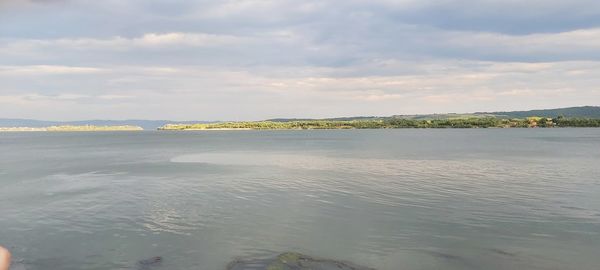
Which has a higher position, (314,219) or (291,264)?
(291,264)

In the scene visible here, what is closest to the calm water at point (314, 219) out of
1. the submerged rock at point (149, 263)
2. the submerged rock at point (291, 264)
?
the submerged rock at point (149, 263)

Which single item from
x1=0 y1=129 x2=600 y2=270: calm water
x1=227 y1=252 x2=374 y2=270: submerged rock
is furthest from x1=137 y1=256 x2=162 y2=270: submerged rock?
x1=227 y1=252 x2=374 y2=270: submerged rock

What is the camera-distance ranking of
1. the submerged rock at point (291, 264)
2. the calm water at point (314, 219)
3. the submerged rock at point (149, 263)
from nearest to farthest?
1. the submerged rock at point (291, 264)
2. the submerged rock at point (149, 263)
3. the calm water at point (314, 219)

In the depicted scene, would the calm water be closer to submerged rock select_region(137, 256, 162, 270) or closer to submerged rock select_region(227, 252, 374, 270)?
submerged rock select_region(137, 256, 162, 270)

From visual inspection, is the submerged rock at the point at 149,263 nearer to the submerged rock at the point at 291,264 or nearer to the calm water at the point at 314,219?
the calm water at the point at 314,219

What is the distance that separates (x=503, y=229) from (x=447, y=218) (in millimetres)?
3137

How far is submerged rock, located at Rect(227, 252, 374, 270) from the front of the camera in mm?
16188

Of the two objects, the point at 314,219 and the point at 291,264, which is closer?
the point at 291,264

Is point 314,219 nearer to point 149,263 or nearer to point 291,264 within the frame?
point 291,264

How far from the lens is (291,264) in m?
16.5

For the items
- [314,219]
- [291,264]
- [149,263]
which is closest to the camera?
[291,264]

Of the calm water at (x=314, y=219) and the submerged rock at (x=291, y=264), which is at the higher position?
the submerged rock at (x=291, y=264)

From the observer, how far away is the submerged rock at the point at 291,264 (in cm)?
1619

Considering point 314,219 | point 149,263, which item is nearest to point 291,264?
point 149,263
